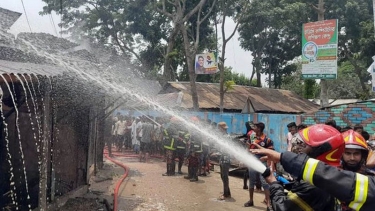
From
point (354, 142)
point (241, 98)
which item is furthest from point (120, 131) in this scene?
point (354, 142)

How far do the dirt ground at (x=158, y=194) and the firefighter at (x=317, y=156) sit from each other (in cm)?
595

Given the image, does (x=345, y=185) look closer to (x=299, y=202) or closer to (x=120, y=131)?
(x=299, y=202)

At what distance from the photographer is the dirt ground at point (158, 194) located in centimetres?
839

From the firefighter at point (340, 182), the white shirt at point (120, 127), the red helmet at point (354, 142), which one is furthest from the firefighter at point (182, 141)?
the firefighter at point (340, 182)

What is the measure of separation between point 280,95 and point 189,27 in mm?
9108

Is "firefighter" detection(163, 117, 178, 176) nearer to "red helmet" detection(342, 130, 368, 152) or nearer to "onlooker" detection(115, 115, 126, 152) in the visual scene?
"onlooker" detection(115, 115, 126, 152)

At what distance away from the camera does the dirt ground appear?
839 cm

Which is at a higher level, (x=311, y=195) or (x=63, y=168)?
(x=311, y=195)

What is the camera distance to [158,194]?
972 cm

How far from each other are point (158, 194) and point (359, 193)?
7.90 meters

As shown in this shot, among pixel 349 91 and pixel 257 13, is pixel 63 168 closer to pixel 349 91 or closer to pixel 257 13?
pixel 257 13

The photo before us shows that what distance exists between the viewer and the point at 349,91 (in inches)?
1581

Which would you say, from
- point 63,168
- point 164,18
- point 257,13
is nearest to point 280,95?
point 257,13

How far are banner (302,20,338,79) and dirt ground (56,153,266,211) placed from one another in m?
5.40
